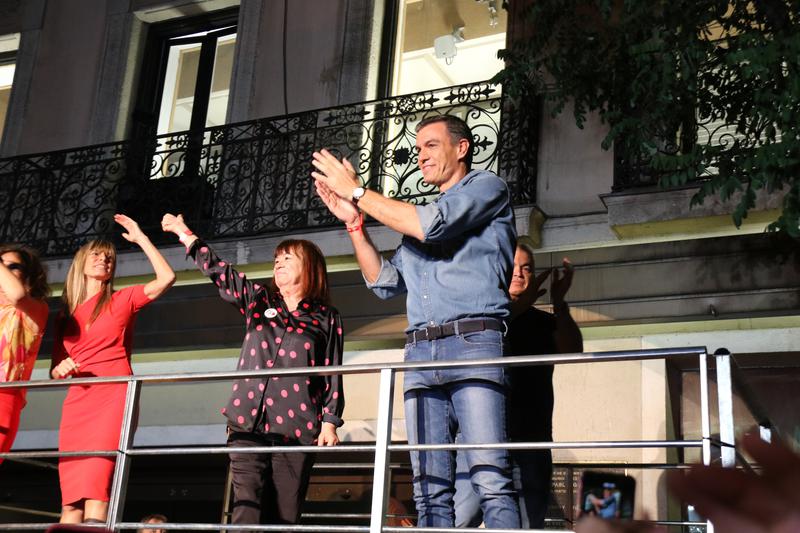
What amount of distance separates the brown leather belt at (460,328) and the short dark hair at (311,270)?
1161 mm

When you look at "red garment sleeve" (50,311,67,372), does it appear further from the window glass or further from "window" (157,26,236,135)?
the window glass

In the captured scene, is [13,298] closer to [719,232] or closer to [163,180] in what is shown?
[719,232]

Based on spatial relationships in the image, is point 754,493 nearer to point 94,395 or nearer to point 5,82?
point 94,395

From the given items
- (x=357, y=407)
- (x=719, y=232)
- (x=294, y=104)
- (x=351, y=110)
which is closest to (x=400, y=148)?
(x=351, y=110)

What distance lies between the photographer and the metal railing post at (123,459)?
402 centimetres

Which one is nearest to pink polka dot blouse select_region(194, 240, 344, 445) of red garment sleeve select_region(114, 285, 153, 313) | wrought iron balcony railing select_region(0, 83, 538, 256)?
red garment sleeve select_region(114, 285, 153, 313)

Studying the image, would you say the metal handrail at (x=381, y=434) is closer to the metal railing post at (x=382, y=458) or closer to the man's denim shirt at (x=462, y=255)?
the metal railing post at (x=382, y=458)

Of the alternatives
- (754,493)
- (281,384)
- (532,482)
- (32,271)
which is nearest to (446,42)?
(32,271)

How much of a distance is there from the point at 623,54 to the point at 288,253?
4.19 metres

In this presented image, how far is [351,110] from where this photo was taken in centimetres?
1086

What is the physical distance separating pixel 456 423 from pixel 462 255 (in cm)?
61

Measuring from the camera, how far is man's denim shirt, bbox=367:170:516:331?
361cm

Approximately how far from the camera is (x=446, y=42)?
11219 mm

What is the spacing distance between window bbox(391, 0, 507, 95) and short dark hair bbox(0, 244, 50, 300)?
255 inches
